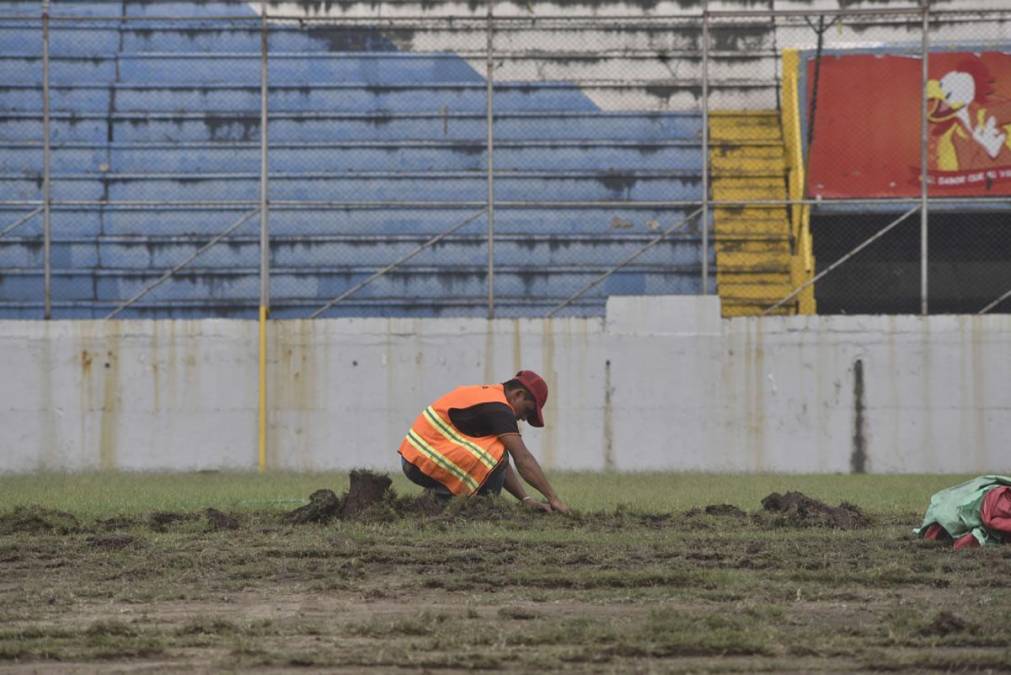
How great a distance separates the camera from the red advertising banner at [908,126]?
68.3ft

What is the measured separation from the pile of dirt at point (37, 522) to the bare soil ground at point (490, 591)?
0.02m

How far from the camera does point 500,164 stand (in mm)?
21938

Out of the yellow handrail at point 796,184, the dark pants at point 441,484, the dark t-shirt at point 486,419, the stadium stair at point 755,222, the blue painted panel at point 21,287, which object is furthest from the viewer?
the blue painted panel at point 21,287

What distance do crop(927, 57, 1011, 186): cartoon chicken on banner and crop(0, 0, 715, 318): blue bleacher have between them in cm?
304

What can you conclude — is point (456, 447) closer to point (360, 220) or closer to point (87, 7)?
point (360, 220)

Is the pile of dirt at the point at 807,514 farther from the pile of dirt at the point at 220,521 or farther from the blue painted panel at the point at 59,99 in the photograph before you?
the blue painted panel at the point at 59,99

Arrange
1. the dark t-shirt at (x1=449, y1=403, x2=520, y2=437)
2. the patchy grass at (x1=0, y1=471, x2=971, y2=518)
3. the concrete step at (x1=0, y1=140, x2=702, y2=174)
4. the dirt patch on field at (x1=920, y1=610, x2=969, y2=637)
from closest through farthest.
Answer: the dirt patch on field at (x1=920, y1=610, x2=969, y2=637) → the dark t-shirt at (x1=449, y1=403, x2=520, y2=437) → the patchy grass at (x1=0, y1=471, x2=971, y2=518) → the concrete step at (x1=0, y1=140, x2=702, y2=174)

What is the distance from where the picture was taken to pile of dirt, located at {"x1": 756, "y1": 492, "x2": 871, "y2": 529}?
11.0 meters

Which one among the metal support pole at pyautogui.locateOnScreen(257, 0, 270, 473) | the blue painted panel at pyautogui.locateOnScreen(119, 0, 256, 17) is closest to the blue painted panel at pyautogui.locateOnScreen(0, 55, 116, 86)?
the blue painted panel at pyautogui.locateOnScreen(119, 0, 256, 17)

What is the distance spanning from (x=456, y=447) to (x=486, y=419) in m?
0.30

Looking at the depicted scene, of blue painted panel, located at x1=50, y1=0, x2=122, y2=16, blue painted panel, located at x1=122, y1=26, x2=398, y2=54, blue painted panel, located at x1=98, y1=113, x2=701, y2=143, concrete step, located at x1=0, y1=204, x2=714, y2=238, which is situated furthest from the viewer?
blue painted panel, located at x1=50, y1=0, x2=122, y2=16

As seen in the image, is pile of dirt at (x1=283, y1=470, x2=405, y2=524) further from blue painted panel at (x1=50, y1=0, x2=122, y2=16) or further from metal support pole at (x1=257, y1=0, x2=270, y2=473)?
blue painted panel at (x1=50, y1=0, x2=122, y2=16)

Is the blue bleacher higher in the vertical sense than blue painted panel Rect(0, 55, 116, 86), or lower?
lower

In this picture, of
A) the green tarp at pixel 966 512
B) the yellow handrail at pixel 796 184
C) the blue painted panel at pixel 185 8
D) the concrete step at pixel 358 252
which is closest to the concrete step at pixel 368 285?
the concrete step at pixel 358 252
